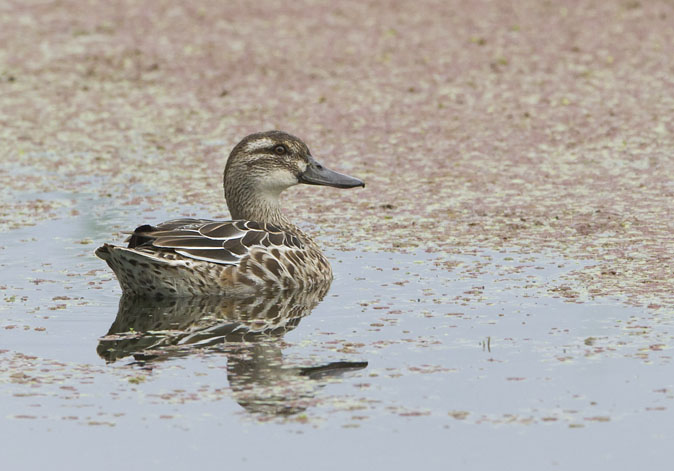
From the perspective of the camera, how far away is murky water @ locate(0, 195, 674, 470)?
634 centimetres

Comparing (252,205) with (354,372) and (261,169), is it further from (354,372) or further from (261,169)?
(354,372)

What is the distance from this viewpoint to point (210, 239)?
9375 millimetres

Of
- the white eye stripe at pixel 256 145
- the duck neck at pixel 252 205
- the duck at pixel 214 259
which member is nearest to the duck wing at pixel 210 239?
the duck at pixel 214 259

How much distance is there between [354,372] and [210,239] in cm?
230

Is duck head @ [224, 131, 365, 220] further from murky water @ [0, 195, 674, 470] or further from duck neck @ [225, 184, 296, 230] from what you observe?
murky water @ [0, 195, 674, 470]

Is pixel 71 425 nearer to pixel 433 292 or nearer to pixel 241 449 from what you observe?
pixel 241 449

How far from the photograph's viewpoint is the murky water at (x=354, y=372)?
20.8ft

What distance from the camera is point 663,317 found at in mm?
8438

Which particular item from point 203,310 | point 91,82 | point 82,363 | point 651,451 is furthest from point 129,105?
point 651,451

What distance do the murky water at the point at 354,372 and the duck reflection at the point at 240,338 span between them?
0.06 feet

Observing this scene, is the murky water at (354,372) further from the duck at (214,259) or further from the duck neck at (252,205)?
the duck neck at (252,205)

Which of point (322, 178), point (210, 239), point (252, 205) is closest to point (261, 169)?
point (252, 205)

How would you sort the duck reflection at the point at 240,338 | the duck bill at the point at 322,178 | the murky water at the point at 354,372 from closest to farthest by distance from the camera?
the murky water at the point at 354,372 → the duck reflection at the point at 240,338 → the duck bill at the point at 322,178

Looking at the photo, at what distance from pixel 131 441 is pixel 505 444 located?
70.9 inches
